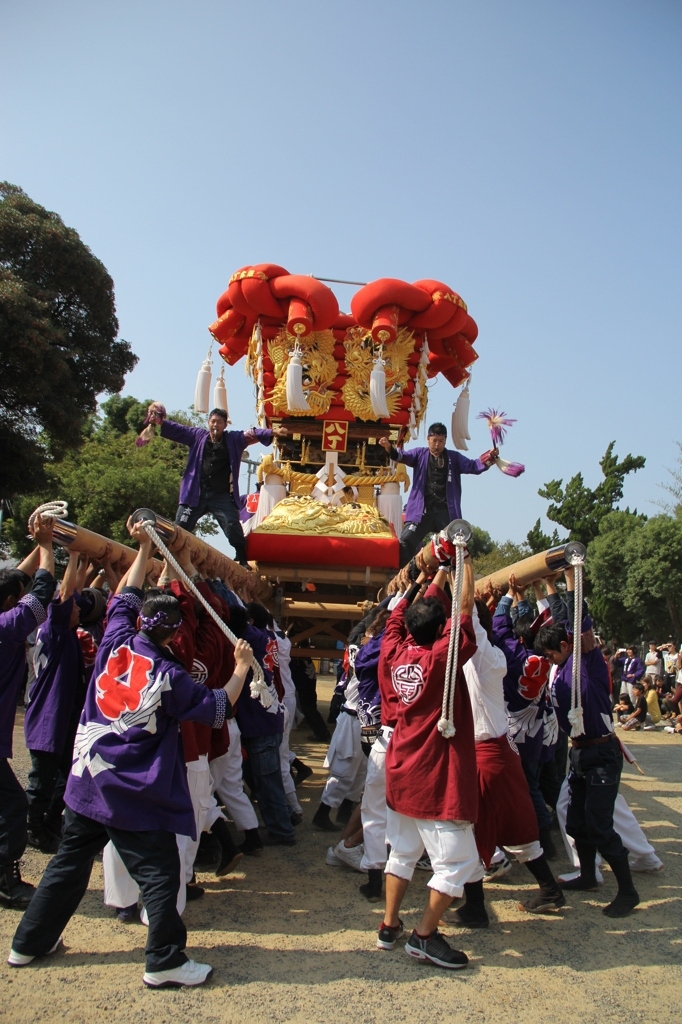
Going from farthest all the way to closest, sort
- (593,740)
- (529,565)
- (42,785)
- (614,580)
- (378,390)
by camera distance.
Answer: (614,580), (378,390), (42,785), (529,565), (593,740)

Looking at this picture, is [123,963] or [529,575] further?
[529,575]

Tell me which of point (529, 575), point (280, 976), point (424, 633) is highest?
point (529, 575)

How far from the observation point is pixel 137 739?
2.86 metres

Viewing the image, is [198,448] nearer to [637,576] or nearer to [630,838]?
[630,838]

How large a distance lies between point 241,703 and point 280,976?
2.05 metres

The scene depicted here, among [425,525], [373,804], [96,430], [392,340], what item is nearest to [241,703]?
[373,804]

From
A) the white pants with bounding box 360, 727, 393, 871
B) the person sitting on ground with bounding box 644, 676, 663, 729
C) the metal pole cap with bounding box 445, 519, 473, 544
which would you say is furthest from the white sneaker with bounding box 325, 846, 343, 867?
the person sitting on ground with bounding box 644, 676, 663, 729

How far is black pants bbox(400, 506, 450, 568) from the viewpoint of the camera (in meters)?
7.17

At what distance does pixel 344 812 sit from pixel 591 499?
22626mm

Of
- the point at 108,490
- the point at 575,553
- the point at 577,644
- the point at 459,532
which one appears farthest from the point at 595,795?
the point at 108,490

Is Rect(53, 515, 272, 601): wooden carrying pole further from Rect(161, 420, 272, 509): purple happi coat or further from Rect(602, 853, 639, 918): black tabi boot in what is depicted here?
Rect(602, 853, 639, 918): black tabi boot

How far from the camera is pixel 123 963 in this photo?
2.96m

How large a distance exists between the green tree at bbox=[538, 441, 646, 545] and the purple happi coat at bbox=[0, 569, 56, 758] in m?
23.9

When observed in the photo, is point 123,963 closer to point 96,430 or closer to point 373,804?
point 373,804
